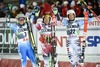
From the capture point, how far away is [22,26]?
39.0ft

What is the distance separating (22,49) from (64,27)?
1.61 m

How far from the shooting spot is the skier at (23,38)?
11.9 m

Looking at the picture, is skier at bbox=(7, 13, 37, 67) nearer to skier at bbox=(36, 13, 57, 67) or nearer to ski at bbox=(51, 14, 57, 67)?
skier at bbox=(36, 13, 57, 67)

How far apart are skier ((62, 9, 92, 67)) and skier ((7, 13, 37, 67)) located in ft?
3.63

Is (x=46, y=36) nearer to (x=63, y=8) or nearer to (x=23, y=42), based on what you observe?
(x=23, y=42)

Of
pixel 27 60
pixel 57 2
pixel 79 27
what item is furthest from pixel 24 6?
pixel 79 27

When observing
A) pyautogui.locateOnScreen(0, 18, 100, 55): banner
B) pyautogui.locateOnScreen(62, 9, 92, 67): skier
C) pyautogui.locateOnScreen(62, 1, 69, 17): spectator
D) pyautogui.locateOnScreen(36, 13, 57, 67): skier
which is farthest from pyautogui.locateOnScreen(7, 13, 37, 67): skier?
pyautogui.locateOnScreen(62, 1, 69, 17): spectator

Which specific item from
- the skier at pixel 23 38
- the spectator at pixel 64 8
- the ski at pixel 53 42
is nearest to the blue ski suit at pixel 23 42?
the skier at pixel 23 38

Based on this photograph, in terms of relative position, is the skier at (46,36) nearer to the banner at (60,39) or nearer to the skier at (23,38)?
the skier at (23,38)

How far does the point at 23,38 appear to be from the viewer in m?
11.9

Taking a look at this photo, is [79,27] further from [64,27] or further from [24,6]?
[24,6]

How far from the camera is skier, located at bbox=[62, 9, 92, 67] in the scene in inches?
456

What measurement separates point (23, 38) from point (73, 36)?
4.60ft

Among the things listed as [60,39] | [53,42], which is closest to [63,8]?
[60,39]
